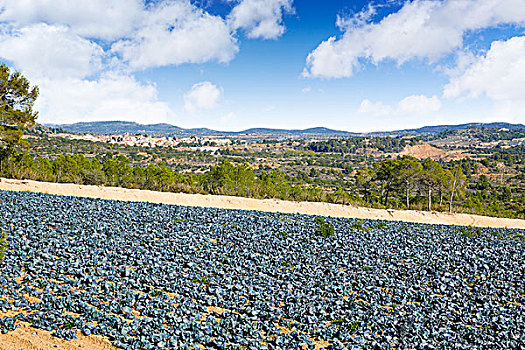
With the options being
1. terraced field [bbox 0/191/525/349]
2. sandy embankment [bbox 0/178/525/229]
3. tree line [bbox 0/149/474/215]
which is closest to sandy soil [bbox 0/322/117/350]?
terraced field [bbox 0/191/525/349]

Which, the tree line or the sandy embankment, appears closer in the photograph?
the sandy embankment

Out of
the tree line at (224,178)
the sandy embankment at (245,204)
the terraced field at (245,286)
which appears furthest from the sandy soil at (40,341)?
the tree line at (224,178)

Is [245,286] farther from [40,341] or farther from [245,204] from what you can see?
[245,204]

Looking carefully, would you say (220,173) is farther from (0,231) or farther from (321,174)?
(321,174)

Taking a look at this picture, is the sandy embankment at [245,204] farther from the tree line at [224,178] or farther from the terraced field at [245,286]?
the terraced field at [245,286]

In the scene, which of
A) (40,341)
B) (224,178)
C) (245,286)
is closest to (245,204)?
(224,178)

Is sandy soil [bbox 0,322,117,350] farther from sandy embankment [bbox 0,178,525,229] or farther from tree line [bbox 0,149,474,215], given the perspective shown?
tree line [bbox 0,149,474,215]
